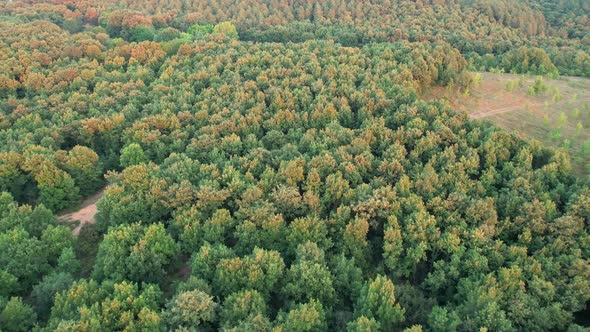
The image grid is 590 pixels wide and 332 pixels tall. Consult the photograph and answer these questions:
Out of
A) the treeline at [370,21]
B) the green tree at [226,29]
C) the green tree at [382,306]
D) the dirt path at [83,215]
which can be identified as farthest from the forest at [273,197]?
the green tree at [226,29]

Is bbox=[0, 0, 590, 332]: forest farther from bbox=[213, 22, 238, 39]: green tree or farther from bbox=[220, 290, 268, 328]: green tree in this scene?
bbox=[213, 22, 238, 39]: green tree

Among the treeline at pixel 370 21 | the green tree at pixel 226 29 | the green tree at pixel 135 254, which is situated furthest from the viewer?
the green tree at pixel 226 29

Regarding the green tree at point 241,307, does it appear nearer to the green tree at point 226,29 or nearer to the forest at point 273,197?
the forest at point 273,197

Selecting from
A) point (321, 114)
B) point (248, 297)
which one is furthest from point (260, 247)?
point (321, 114)

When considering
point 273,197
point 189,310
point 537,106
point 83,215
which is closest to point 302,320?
point 189,310

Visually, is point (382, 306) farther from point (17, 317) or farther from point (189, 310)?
point (17, 317)
